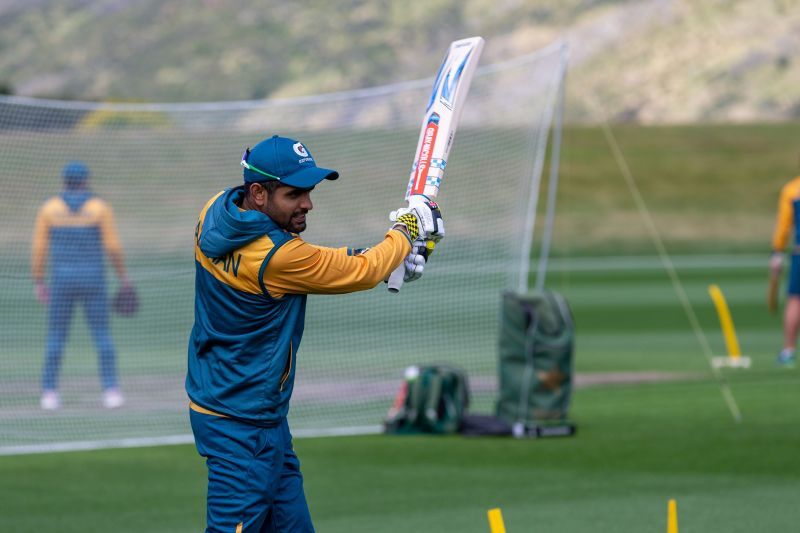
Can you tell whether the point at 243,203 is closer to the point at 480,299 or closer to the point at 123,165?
the point at 123,165

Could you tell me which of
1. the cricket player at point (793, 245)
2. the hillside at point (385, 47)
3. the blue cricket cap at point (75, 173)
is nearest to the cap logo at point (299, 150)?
the blue cricket cap at point (75, 173)

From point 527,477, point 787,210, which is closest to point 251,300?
point 527,477

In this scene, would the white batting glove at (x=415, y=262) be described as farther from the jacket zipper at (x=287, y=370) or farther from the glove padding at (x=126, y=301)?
the glove padding at (x=126, y=301)

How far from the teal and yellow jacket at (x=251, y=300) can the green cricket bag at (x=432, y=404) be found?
5279mm

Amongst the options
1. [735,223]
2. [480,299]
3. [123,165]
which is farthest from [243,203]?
[735,223]

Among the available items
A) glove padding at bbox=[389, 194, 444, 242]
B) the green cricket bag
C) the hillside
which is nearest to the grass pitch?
the green cricket bag

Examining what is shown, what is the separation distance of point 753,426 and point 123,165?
290 inches

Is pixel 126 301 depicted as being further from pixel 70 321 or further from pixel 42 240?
pixel 42 240

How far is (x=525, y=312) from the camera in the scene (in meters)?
10.4

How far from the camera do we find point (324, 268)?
504 centimetres

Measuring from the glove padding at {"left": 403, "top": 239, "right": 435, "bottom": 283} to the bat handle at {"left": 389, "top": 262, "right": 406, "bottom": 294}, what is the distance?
2 cm

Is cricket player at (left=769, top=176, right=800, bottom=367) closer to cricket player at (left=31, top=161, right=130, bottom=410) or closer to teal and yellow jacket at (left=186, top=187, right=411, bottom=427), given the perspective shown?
cricket player at (left=31, top=161, right=130, bottom=410)

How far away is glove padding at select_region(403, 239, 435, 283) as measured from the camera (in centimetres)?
545

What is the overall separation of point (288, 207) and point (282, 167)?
0.16 meters
